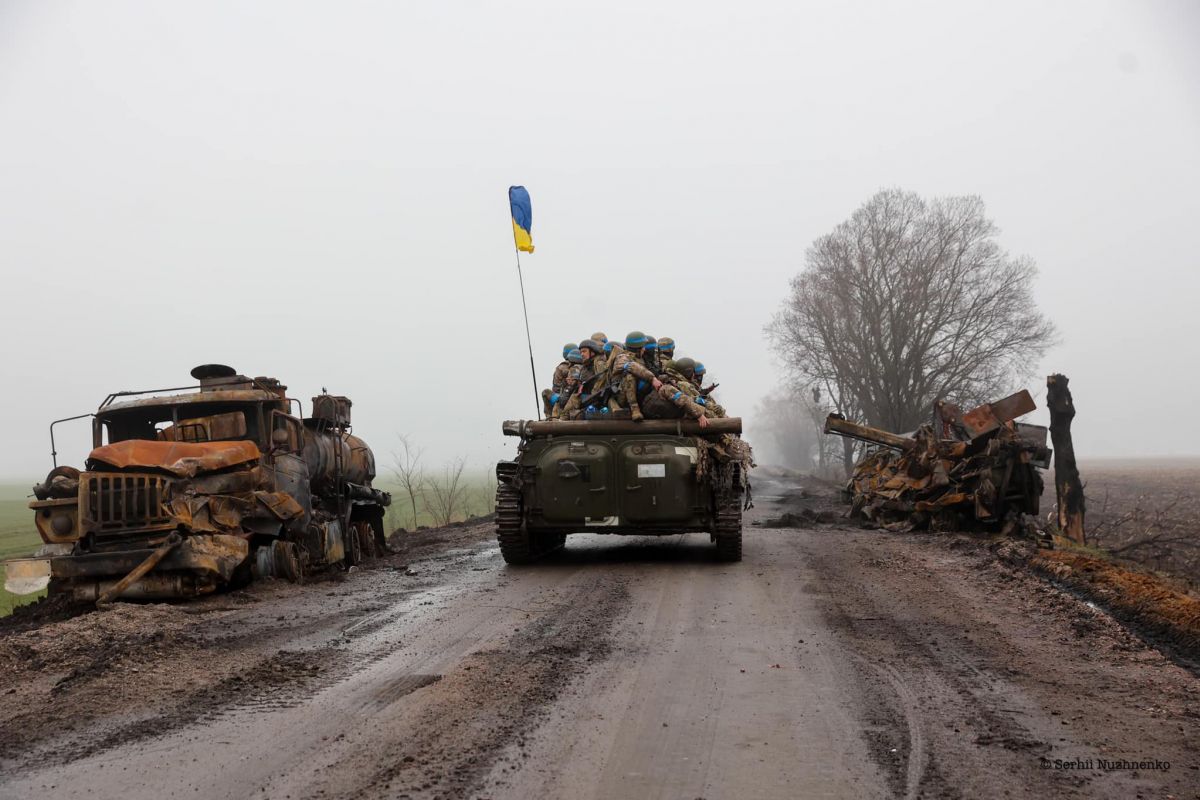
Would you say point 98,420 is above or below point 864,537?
above

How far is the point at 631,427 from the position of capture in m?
11.3

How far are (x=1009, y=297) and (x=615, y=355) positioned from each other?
32.5m

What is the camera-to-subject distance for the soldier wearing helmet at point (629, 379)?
1166 cm

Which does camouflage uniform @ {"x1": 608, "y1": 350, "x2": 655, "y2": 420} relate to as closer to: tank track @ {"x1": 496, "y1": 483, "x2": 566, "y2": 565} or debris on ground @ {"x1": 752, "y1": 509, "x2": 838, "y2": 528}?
tank track @ {"x1": 496, "y1": 483, "x2": 566, "y2": 565}

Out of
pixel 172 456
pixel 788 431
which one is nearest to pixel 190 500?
pixel 172 456

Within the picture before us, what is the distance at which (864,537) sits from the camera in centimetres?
1502

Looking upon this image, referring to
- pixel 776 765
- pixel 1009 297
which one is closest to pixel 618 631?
pixel 776 765

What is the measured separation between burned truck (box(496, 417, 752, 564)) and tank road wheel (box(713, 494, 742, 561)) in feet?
0.04

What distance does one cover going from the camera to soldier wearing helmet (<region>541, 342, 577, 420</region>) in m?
12.7

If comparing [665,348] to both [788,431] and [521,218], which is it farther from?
[788,431]

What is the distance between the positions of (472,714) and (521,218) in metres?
11.1

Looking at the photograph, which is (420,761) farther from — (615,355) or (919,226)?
(919,226)

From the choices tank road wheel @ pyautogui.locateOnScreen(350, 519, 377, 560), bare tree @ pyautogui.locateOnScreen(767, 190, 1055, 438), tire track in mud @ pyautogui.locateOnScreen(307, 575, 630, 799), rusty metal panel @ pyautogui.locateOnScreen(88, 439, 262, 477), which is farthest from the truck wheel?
bare tree @ pyautogui.locateOnScreen(767, 190, 1055, 438)

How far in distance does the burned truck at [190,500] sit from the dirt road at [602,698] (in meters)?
0.59
